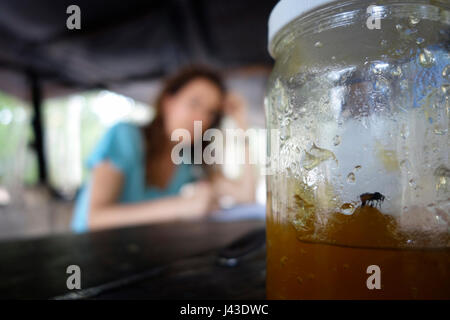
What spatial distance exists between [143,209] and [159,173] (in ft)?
0.84

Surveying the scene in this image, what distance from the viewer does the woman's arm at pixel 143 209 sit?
36.2 inches

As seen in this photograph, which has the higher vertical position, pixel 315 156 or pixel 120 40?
pixel 120 40

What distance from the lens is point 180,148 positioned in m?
1.26

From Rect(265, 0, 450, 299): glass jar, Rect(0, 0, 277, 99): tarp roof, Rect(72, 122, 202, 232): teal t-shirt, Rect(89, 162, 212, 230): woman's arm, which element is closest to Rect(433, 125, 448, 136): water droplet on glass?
Rect(265, 0, 450, 299): glass jar

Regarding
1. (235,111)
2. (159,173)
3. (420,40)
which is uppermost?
(235,111)

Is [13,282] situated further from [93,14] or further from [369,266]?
[93,14]

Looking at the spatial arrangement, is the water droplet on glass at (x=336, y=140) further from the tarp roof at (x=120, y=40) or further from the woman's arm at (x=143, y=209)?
the tarp roof at (x=120, y=40)

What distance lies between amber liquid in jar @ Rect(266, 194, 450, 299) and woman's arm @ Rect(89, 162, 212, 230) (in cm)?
74

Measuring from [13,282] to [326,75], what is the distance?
334mm

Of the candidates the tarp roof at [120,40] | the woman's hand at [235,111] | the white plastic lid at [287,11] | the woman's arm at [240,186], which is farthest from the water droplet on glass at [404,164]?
the tarp roof at [120,40]

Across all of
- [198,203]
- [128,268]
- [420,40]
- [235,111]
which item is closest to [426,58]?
[420,40]

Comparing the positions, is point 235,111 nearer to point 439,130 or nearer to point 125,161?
point 125,161

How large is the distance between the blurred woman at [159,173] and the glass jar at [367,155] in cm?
74

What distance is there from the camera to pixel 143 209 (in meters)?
0.92
